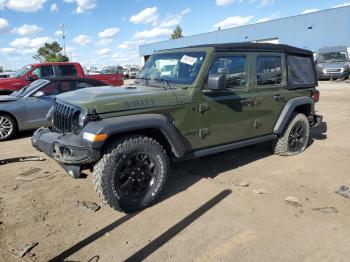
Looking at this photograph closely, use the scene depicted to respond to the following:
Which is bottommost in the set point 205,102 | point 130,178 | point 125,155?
point 130,178

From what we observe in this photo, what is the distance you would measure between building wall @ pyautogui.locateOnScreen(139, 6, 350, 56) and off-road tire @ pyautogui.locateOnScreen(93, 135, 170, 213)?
29.1 metres

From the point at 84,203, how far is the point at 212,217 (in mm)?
1576

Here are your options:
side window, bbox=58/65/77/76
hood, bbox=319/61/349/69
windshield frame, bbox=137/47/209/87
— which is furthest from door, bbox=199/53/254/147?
hood, bbox=319/61/349/69

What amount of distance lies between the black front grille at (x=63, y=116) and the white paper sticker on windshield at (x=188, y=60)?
5.29 feet

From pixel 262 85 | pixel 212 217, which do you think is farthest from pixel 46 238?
pixel 262 85

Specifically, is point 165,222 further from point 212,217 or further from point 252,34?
point 252,34

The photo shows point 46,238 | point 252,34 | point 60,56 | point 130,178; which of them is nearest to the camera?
point 46,238

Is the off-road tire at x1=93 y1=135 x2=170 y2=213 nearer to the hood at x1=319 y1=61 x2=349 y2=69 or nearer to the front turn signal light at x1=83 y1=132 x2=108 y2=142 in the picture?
the front turn signal light at x1=83 y1=132 x2=108 y2=142

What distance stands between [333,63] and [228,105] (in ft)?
66.3

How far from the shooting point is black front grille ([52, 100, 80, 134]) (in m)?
3.97

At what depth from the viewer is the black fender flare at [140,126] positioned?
361 cm

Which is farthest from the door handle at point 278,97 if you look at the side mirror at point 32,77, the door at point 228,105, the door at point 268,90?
the side mirror at point 32,77

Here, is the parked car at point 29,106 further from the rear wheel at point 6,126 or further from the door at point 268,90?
the door at point 268,90

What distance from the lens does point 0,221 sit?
3.81 meters
